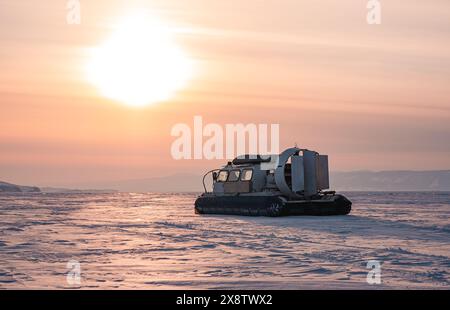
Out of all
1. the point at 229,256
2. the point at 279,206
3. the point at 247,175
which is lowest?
the point at 229,256

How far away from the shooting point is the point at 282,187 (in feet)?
87.4

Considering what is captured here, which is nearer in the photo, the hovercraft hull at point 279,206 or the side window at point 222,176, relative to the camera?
the hovercraft hull at point 279,206

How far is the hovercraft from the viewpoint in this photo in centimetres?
2617

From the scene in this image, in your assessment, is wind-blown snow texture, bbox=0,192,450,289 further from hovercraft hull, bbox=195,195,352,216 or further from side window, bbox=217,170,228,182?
side window, bbox=217,170,228,182

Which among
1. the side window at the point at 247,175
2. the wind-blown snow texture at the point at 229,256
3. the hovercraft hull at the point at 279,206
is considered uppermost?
the side window at the point at 247,175

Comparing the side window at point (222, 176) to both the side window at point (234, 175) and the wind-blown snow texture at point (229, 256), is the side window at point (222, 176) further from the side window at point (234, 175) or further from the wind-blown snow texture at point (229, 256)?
the wind-blown snow texture at point (229, 256)

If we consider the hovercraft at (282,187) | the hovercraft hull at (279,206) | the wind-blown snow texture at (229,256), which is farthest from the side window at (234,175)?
the wind-blown snow texture at (229,256)

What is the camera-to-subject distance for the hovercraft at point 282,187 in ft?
85.9

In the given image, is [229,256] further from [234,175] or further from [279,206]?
[234,175]

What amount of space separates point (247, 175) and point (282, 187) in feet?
7.34

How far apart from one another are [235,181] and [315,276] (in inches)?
745

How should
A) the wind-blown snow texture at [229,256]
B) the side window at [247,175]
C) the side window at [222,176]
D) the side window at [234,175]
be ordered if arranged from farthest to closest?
the side window at [222,176] < the side window at [234,175] < the side window at [247,175] < the wind-blown snow texture at [229,256]

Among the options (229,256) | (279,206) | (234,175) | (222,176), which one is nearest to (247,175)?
(234,175)
